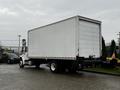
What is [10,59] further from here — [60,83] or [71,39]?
[60,83]

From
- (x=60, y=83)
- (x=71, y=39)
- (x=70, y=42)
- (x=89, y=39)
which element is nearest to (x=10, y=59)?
(x=70, y=42)

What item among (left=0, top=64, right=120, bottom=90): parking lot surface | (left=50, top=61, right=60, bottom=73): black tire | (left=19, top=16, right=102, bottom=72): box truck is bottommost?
(left=0, top=64, right=120, bottom=90): parking lot surface

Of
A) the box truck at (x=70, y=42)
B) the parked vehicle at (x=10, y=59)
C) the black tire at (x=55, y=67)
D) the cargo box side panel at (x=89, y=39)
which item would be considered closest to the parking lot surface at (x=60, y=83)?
the box truck at (x=70, y=42)

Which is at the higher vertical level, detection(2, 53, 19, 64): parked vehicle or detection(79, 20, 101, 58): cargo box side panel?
detection(79, 20, 101, 58): cargo box side panel

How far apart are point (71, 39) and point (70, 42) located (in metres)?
0.23

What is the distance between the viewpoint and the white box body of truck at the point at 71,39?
43.1 ft

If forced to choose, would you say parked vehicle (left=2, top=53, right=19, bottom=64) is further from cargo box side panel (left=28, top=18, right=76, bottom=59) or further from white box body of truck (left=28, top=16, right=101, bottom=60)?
white box body of truck (left=28, top=16, right=101, bottom=60)

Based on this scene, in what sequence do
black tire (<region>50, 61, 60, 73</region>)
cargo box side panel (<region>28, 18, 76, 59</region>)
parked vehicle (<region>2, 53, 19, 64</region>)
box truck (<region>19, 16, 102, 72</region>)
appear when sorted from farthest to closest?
parked vehicle (<region>2, 53, 19, 64</region>)
black tire (<region>50, 61, 60, 73</region>)
cargo box side panel (<region>28, 18, 76, 59</region>)
box truck (<region>19, 16, 102, 72</region>)

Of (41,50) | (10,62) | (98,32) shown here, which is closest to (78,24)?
(98,32)

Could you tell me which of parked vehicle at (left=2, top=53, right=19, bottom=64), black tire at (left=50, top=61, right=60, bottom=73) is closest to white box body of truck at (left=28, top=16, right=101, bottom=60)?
black tire at (left=50, top=61, right=60, bottom=73)

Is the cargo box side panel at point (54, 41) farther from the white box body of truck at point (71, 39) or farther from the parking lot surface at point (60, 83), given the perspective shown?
the parking lot surface at point (60, 83)

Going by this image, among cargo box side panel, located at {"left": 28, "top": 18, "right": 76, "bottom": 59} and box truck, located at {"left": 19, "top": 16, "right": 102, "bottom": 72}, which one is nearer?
box truck, located at {"left": 19, "top": 16, "right": 102, "bottom": 72}

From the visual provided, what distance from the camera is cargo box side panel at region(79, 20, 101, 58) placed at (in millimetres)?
13305

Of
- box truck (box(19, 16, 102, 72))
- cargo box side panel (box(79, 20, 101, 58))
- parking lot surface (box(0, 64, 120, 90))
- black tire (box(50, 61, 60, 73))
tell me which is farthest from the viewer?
black tire (box(50, 61, 60, 73))
